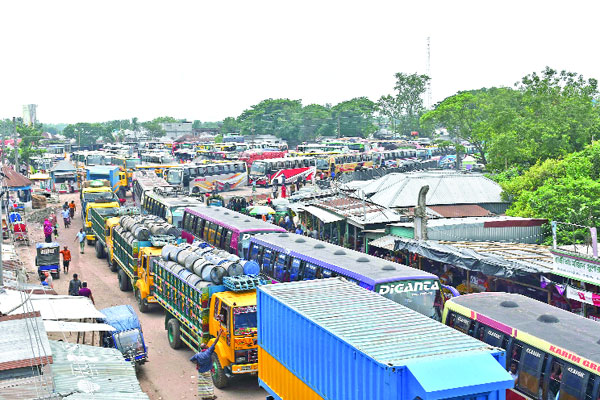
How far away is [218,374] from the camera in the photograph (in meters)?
14.5

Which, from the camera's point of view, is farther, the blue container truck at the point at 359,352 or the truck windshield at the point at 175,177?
the truck windshield at the point at 175,177

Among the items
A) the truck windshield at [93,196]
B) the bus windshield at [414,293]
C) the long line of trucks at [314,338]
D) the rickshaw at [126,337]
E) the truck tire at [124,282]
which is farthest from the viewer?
the truck windshield at [93,196]

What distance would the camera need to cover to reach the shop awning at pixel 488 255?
17141 mm

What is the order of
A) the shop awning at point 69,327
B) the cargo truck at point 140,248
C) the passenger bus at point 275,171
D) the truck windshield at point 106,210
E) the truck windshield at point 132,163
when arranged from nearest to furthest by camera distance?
the shop awning at point 69,327 → the cargo truck at point 140,248 → the truck windshield at point 106,210 → the passenger bus at point 275,171 → the truck windshield at point 132,163

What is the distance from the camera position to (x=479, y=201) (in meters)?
30.8

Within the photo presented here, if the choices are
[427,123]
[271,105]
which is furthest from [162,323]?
[271,105]

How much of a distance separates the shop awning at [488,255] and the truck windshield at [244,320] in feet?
24.4

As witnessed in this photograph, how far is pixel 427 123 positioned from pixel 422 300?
181ft

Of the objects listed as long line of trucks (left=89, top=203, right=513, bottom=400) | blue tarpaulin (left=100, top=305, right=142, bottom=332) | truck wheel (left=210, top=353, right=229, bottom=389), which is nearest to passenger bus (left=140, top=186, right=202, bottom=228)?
long line of trucks (left=89, top=203, right=513, bottom=400)

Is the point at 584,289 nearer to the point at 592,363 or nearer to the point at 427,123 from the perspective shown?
the point at 592,363

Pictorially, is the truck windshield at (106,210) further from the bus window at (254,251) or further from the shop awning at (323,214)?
the bus window at (254,251)

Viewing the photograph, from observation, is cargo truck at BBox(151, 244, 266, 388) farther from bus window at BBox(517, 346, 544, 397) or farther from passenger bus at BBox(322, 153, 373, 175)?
passenger bus at BBox(322, 153, 373, 175)

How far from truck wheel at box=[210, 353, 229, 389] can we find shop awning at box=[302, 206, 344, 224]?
1293 centimetres

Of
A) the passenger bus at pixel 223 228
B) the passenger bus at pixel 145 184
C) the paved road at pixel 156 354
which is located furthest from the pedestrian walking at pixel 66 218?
the passenger bus at pixel 223 228
